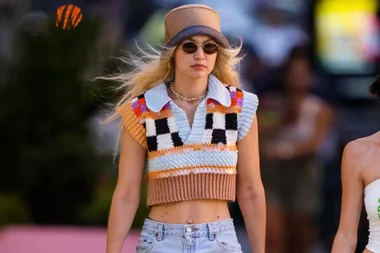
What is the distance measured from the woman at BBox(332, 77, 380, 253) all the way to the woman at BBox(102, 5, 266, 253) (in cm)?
Result: 38

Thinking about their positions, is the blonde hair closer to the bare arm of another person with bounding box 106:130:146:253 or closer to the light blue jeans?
the bare arm of another person with bounding box 106:130:146:253

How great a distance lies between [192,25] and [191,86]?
0.29 m

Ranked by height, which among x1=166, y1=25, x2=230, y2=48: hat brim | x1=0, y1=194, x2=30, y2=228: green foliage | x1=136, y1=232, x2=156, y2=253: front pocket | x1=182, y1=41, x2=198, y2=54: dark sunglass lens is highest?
x1=166, y1=25, x2=230, y2=48: hat brim

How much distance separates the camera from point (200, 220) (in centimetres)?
533

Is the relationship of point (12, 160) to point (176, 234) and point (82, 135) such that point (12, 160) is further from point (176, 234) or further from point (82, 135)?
point (176, 234)

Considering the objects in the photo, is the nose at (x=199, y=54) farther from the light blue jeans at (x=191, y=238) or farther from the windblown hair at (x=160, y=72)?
the light blue jeans at (x=191, y=238)

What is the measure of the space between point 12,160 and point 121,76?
16.4ft

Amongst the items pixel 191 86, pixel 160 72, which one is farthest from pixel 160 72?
A: pixel 191 86

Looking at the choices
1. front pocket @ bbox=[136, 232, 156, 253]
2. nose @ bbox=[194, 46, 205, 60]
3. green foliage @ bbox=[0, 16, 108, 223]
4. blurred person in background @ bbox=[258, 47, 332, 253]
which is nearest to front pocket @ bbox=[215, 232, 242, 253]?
front pocket @ bbox=[136, 232, 156, 253]

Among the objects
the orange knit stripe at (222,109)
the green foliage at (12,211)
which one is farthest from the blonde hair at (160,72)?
the green foliage at (12,211)

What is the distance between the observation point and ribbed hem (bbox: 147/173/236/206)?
5363 millimetres

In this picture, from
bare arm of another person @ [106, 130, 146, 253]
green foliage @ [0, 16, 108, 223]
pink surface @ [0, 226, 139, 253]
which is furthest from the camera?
green foliage @ [0, 16, 108, 223]

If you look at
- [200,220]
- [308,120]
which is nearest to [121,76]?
[200,220]

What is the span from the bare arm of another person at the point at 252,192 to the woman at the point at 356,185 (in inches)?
14.0
